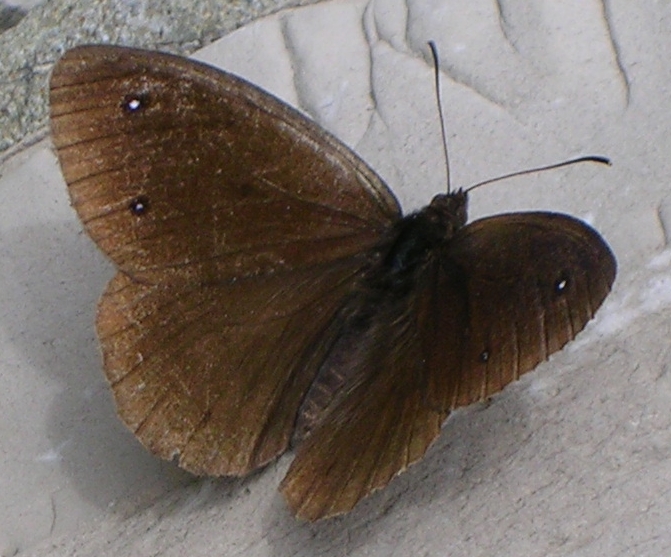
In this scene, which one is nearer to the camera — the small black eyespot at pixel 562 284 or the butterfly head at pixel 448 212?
the small black eyespot at pixel 562 284

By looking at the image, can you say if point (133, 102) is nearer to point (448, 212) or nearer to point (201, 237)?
point (201, 237)

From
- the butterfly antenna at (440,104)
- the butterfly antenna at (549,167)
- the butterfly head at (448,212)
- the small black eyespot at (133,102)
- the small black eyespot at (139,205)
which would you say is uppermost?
the small black eyespot at (133,102)

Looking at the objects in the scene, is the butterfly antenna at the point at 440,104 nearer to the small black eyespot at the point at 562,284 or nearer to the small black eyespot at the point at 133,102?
the small black eyespot at the point at 562,284

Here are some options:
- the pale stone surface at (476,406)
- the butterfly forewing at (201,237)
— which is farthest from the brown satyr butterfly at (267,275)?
the pale stone surface at (476,406)

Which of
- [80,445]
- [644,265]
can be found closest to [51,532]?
[80,445]

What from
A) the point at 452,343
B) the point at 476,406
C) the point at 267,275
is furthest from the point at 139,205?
the point at 476,406

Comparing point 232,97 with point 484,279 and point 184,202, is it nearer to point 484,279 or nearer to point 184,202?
point 184,202
